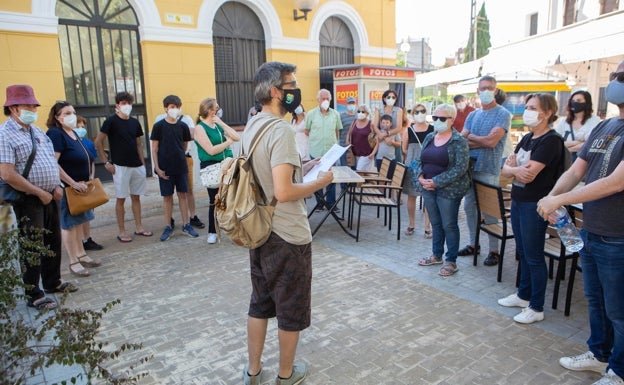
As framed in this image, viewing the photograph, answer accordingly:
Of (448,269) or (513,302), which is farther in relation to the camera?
(448,269)

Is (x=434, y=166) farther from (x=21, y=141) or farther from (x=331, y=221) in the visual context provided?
(x=21, y=141)

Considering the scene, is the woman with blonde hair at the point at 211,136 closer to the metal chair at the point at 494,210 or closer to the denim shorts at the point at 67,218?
the denim shorts at the point at 67,218

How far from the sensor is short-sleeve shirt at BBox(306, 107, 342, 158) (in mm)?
7070

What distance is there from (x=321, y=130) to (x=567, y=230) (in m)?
4.39

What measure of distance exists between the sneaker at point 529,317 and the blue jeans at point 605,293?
24.5 inches

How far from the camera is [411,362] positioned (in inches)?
124

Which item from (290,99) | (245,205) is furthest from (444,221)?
(245,205)

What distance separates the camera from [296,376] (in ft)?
9.53

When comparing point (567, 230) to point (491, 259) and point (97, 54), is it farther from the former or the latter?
point (97, 54)

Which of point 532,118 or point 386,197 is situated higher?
point 532,118

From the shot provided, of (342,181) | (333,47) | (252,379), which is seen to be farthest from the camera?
(333,47)

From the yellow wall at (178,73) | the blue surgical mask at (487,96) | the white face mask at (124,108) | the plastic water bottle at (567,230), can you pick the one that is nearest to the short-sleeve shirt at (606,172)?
the plastic water bottle at (567,230)

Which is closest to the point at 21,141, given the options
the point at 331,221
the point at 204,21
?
the point at 331,221

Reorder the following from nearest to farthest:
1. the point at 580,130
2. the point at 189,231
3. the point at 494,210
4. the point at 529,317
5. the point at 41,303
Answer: the point at 529,317
the point at 41,303
the point at 494,210
the point at 580,130
the point at 189,231
